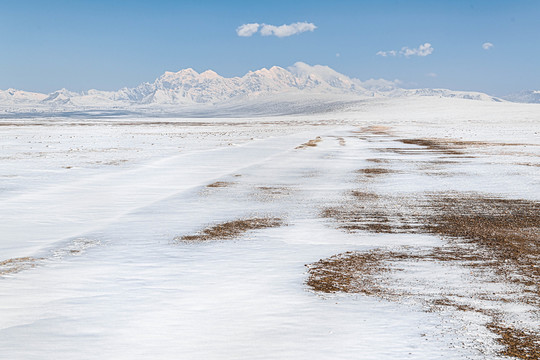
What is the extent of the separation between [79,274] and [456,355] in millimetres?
5274

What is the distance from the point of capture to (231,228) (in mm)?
11672

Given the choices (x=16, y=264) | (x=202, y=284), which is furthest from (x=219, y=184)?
(x=202, y=284)

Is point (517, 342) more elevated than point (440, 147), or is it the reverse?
point (440, 147)

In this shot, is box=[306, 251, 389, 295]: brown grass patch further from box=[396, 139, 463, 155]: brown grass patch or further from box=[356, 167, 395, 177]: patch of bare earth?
box=[396, 139, 463, 155]: brown grass patch

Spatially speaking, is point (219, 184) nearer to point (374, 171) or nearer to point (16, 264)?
point (374, 171)

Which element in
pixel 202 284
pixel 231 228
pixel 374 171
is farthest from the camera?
pixel 374 171

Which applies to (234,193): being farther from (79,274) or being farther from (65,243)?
(79,274)

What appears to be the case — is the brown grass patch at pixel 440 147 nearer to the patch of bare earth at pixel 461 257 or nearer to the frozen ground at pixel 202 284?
the frozen ground at pixel 202 284

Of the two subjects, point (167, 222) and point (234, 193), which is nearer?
point (167, 222)

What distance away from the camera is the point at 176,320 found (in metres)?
6.25

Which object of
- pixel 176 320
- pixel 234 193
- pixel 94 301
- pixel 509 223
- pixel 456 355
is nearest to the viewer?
pixel 456 355

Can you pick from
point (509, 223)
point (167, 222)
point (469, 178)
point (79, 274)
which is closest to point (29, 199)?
point (167, 222)

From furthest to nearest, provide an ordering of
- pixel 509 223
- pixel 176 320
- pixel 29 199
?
1. pixel 29 199
2. pixel 509 223
3. pixel 176 320

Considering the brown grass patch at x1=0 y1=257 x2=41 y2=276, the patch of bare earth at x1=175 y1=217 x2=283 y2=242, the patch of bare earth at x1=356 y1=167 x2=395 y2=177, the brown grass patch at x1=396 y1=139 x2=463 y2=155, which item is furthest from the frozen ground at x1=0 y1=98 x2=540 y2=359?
the brown grass patch at x1=396 y1=139 x2=463 y2=155
